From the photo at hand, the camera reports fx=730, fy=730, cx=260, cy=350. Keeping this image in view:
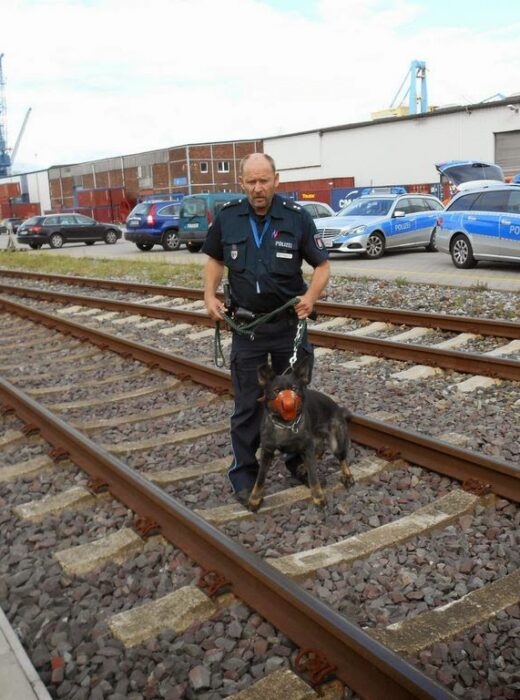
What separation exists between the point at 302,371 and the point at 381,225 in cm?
1530

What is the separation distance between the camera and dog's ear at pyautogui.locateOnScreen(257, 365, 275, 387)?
13.3 feet

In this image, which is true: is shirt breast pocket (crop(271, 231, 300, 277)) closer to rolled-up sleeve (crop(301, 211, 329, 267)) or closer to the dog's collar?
rolled-up sleeve (crop(301, 211, 329, 267))

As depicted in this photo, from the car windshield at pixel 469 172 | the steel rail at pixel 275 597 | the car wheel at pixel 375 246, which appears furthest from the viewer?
the car windshield at pixel 469 172

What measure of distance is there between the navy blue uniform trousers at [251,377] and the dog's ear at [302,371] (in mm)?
287

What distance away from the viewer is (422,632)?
3023 millimetres

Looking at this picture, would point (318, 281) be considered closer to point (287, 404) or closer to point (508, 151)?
point (287, 404)

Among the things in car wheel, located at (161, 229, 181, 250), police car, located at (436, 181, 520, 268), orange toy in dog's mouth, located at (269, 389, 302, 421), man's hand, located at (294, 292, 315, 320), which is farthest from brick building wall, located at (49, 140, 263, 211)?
orange toy in dog's mouth, located at (269, 389, 302, 421)

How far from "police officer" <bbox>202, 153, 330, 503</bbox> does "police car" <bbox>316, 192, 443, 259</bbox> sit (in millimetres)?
14069

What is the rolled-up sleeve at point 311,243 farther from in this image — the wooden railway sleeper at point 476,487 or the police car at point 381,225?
the police car at point 381,225

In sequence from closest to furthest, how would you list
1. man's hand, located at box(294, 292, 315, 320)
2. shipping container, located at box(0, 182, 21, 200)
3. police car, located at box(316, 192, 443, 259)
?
man's hand, located at box(294, 292, 315, 320), police car, located at box(316, 192, 443, 259), shipping container, located at box(0, 182, 21, 200)

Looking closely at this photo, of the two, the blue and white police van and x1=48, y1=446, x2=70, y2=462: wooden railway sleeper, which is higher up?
the blue and white police van

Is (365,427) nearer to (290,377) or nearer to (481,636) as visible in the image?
(290,377)

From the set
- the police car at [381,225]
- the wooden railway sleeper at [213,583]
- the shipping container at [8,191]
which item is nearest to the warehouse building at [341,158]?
the shipping container at [8,191]

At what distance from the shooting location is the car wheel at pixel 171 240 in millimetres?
25625
